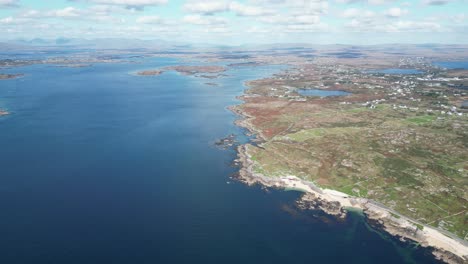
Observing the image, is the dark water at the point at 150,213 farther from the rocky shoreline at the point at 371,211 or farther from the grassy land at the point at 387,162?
the grassy land at the point at 387,162

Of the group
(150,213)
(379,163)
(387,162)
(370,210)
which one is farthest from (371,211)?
(150,213)

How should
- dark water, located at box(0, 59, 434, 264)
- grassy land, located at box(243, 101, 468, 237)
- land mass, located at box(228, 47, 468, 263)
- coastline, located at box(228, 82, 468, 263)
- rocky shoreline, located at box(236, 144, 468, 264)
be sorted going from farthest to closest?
1. grassy land, located at box(243, 101, 468, 237)
2. land mass, located at box(228, 47, 468, 263)
3. coastline, located at box(228, 82, 468, 263)
4. rocky shoreline, located at box(236, 144, 468, 264)
5. dark water, located at box(0, 59, 434, 264)

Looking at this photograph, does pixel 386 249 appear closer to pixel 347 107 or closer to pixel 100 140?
pixel 100 140

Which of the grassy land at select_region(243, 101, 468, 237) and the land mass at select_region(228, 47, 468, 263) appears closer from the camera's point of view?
the land mass at select_region(228, 47, 468, 263)

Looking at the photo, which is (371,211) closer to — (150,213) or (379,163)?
(379,163)

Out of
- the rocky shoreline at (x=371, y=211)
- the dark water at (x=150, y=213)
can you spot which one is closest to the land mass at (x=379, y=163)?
the rocky shoreline at (x=371, y=211)

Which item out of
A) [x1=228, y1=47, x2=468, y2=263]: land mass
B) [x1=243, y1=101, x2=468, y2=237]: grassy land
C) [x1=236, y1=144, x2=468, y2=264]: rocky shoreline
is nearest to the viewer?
[x1=236, y1=144, x2=468, y2=264]: rocky shoreline

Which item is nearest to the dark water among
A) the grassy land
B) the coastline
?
the coastline

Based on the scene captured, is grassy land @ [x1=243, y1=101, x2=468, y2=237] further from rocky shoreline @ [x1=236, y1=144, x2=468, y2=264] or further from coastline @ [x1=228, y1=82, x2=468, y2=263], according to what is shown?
rocky shoreline @ [x1=236, y1=144, x2=468, y2=264]

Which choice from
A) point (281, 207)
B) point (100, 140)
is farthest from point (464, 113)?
point (100, 140)

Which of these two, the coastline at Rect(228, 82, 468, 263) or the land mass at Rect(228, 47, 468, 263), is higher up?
the land mass at Rect(228, 47, 468, 263)
